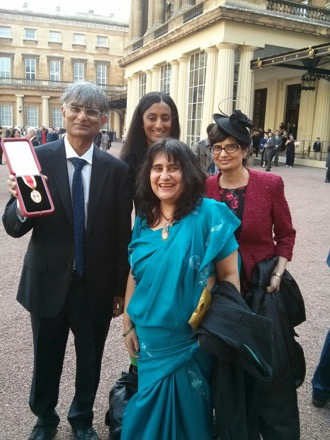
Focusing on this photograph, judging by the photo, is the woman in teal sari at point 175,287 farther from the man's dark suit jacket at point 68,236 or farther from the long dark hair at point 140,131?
the long dark hair at point 140,131

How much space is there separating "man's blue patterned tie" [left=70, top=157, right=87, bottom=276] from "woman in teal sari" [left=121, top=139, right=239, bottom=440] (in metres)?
0.37

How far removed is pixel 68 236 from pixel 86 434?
125 centimetres

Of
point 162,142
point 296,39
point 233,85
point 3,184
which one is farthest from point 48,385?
point 296,39

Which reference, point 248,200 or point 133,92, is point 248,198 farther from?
point 133,92

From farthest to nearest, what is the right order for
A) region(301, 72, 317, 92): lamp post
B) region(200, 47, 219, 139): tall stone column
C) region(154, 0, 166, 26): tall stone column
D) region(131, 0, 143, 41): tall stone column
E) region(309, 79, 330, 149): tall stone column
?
region(131, 0, 143, 41): tall stone column
region(154, 0, 166, 26): tall stone column
region(309, 79, 330, 149): tall stone column
region(200, 47, 219, 139): tall stone column
region(301, 72, 317, 92): lamp post

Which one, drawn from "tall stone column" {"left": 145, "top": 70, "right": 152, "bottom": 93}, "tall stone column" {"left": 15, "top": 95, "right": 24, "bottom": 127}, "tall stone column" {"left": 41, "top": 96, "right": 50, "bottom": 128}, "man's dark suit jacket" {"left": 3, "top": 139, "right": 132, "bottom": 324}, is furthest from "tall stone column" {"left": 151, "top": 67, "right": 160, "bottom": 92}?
"tall stone column" {"left": 15, "top": 95, "right": 24, "bottom": 127}

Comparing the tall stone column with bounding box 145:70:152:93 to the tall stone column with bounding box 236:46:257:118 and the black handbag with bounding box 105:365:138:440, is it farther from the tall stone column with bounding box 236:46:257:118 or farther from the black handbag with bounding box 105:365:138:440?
the black handbag with bounding box 105:365:138:440

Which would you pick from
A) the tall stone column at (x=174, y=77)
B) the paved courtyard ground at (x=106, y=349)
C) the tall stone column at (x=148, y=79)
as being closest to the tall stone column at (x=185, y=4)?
the tall stone column at (x=174, y=77)

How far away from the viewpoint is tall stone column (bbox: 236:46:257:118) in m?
17.7

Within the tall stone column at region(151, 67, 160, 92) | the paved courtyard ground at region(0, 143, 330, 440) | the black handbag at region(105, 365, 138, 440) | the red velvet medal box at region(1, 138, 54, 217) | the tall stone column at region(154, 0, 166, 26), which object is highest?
the tall stone column at region(154, 0, 166, 26)

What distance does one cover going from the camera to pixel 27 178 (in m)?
1.91

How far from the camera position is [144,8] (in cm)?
3141

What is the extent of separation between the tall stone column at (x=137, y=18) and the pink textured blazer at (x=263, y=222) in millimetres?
31845

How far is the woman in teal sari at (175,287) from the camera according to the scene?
1.79 m
